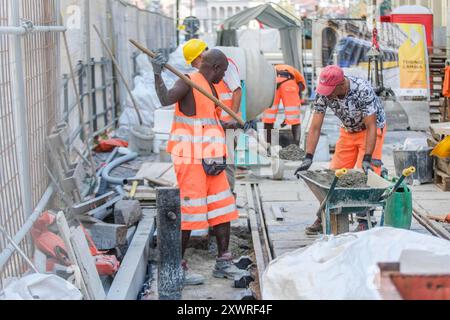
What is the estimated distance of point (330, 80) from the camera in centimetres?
796

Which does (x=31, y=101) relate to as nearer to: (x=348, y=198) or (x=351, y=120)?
(x=348, y=198)

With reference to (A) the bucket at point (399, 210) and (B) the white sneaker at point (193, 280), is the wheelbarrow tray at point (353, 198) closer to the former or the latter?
(A) the bucket at point (399, 210)

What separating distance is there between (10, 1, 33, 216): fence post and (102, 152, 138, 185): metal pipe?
12.8 feet

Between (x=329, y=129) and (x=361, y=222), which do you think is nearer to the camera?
(x=361, y=222)

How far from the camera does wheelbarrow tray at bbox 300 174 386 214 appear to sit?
729 cm

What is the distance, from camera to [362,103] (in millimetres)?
8328

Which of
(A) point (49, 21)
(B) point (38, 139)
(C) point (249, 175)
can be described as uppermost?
(A) point (49, 21)

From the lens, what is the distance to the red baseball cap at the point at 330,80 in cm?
795

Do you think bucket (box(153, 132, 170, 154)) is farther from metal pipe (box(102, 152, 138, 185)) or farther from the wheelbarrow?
the wheelbarrow

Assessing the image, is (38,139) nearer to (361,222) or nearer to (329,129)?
(361,222)

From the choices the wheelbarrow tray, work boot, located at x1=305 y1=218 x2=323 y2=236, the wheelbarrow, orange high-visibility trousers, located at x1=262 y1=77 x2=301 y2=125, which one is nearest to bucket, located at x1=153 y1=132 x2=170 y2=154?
orange high-visibility trousers, located at x1=262 y1=77 x2=301 y2=125

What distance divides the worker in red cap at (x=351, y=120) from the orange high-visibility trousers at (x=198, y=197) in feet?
2.65

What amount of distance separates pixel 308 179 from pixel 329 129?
9235 millimetres
